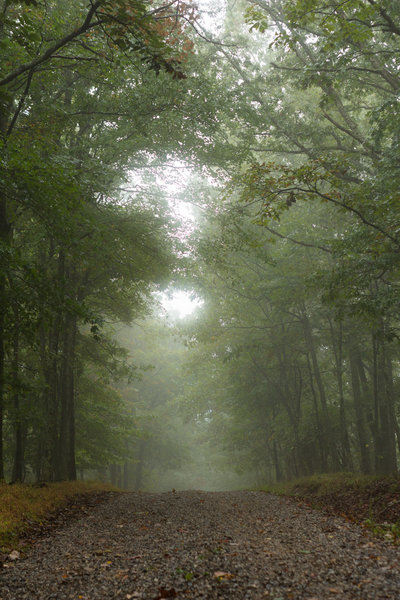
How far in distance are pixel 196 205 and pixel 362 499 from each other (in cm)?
1002

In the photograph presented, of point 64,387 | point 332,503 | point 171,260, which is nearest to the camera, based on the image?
point 332,503

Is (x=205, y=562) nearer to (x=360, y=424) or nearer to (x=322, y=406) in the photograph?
(x=322, y=406)

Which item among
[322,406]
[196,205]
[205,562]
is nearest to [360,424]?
[322,406]

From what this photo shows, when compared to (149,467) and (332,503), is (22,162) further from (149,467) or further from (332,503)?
(149,467)

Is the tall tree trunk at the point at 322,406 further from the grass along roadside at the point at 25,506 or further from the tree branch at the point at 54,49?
the tree branch at the point at 54,49

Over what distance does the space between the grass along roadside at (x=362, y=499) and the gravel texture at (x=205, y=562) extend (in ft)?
1.43

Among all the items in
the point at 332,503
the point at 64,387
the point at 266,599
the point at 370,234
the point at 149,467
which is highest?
the point at 370,234

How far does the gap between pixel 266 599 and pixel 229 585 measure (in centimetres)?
38

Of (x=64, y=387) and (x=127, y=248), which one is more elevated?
(x=127, y=248)

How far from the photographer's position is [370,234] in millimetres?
7707

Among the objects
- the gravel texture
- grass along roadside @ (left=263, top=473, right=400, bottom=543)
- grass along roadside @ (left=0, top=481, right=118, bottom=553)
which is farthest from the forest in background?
the gravel texture

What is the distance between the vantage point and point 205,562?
3.91m

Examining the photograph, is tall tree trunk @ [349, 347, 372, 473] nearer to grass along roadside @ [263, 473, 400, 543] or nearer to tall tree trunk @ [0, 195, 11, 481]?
grass along roadside @ [263, 473, 400, 543]

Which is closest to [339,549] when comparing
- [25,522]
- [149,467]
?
[25,522]
